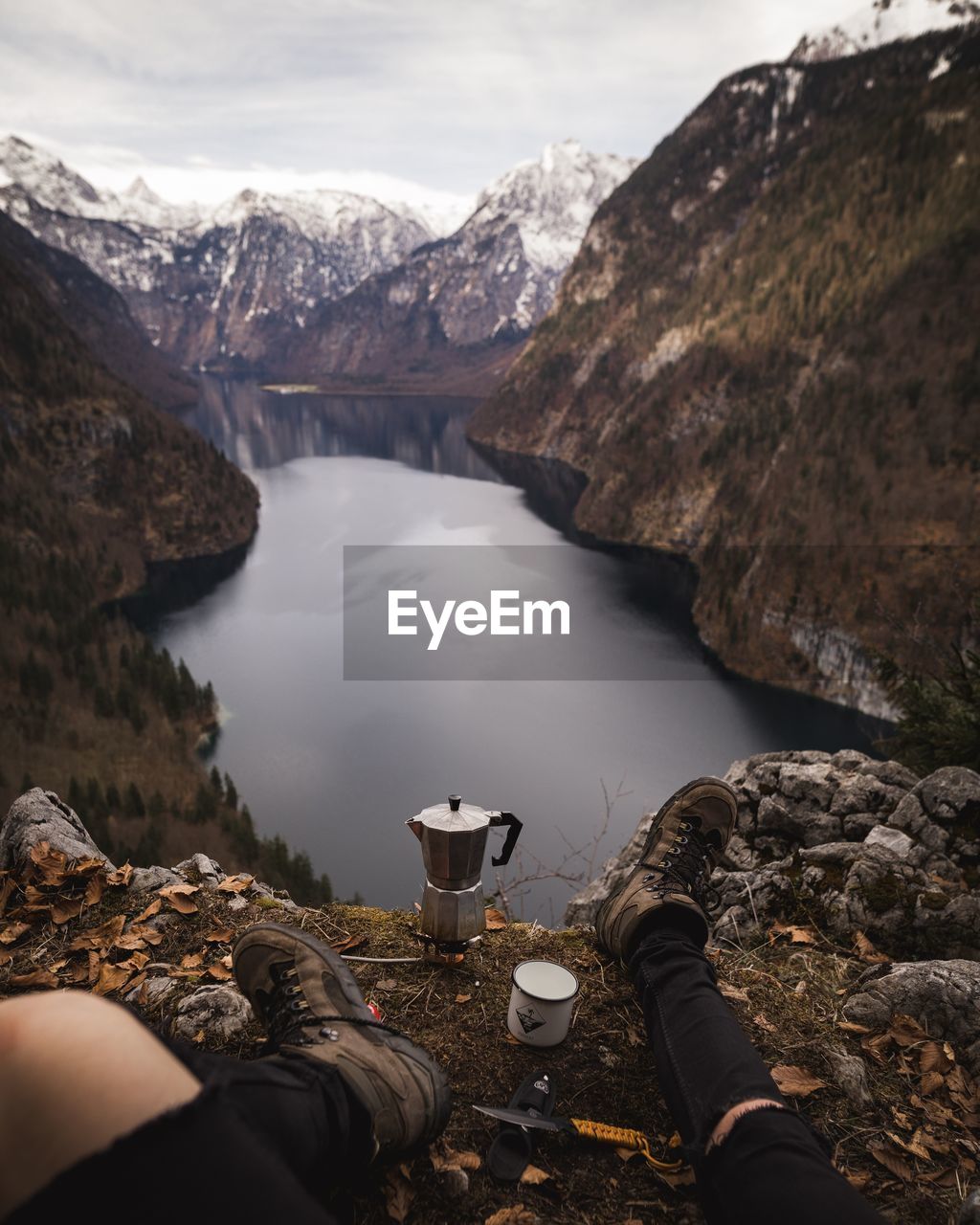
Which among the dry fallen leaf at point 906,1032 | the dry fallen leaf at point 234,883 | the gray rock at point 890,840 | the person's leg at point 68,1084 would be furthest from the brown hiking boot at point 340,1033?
the gray rock at point 890,840

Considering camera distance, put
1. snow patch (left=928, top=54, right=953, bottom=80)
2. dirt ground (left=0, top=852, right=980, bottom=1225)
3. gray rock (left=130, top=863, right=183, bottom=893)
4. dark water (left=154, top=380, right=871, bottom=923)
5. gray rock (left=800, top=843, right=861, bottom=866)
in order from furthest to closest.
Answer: snow patch (left=928, top=54, right=953, bottom=80) < dark water (left=154, top=380, right=871, bottom=923) < gray rock (left=800, top=843, right=861, bottom=866) < gray rock (left=130, top=863, right=183, bottom=893) < dirt ground (left=0, top=852, right=980, bottom=1225)

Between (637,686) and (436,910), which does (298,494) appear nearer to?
(637,686)

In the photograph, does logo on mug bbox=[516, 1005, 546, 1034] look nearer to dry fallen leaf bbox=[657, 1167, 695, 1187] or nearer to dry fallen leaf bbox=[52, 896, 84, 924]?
dry fallen leaf bbox=[657, 1167, 695, 1187]

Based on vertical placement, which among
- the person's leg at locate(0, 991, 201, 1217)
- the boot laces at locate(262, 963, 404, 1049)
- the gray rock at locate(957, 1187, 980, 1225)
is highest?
the person's leg at locate(0, 991, 201, 1217)

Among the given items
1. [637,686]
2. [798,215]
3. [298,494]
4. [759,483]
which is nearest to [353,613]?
[637,686]

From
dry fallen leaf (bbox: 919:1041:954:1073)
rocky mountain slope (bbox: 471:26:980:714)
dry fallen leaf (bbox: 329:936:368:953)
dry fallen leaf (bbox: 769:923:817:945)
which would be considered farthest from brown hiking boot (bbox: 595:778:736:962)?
rocky mountain slope (bbox: 471:26:980:714)

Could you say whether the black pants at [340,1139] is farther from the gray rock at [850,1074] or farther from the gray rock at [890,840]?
the gray rock at [890,840]

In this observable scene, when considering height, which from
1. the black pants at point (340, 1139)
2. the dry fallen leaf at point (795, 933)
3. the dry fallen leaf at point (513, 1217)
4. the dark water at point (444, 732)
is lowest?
the dark water at point (444, 732)
